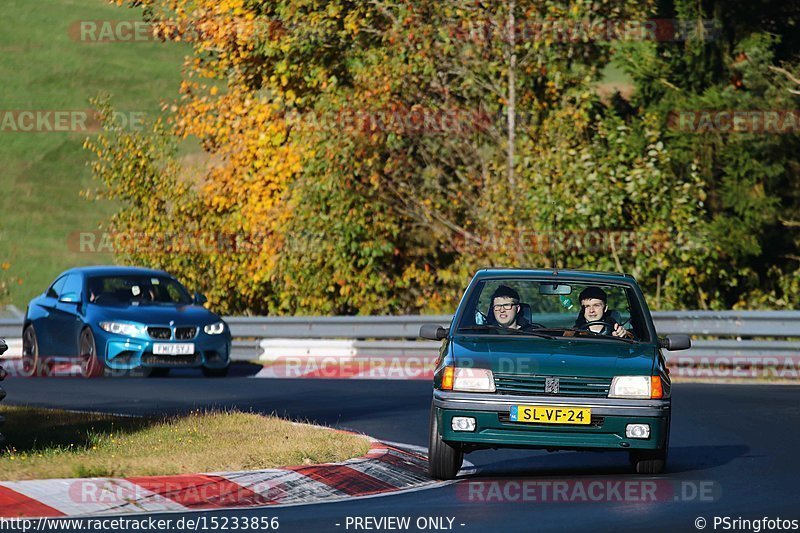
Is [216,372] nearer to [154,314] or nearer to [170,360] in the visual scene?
[170,360]

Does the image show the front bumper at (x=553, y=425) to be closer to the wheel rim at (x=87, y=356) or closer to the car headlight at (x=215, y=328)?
the car headlight at (x=215, y=328)

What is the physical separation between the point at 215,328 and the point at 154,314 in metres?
0.86

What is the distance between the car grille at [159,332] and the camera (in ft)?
73.1

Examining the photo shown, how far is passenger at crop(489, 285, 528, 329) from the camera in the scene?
12570 mm

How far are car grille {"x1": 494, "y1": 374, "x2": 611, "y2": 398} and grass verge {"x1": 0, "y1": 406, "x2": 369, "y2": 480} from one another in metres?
1.51

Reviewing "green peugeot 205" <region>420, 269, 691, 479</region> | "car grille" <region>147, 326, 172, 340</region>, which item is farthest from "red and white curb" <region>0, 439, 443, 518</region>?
"car grille" <region>147, 326, 172, 340</region>

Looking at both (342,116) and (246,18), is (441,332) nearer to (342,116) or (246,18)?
(342,116)

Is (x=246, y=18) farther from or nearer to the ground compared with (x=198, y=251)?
farther from the ground

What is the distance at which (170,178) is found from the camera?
31766mm

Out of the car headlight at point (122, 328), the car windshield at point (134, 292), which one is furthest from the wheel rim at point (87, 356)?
the car windshield at point (134, 292)

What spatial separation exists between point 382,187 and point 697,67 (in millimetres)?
7561

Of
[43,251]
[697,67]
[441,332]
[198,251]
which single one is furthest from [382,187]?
[43,251]

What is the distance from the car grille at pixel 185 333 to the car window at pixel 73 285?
1.73 metres

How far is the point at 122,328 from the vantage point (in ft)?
73.1
